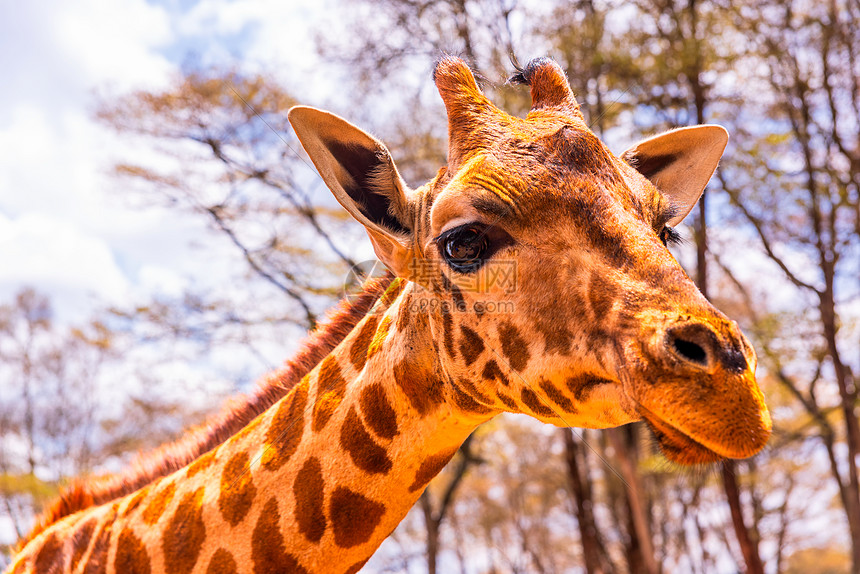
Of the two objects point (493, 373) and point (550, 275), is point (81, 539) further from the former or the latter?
point (550, 275)

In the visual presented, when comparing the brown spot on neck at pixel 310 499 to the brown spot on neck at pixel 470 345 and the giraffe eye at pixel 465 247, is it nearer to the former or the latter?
the brown spot on neck at pixel 470 345

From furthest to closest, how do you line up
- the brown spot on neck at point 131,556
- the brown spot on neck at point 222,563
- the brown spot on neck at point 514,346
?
the brown spot on neck at point 131,556 → the brown spot on neck at point 222,563 → the brown spot on neck at point 514,346

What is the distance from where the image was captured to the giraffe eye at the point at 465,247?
2537 mm

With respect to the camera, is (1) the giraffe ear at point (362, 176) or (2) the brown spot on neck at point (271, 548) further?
(2) the brown spot on neck at point (271, 548)

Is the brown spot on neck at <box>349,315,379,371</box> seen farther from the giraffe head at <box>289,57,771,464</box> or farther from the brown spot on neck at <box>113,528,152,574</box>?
the brown spot on neck at <box>113,528,152,574</box>

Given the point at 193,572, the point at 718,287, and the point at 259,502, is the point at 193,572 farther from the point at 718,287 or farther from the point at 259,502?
the point at 718,287

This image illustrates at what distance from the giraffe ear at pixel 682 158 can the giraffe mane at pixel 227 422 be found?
5.26ft

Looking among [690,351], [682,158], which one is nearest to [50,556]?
[690,351]

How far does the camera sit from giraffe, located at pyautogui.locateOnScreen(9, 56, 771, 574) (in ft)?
6.44

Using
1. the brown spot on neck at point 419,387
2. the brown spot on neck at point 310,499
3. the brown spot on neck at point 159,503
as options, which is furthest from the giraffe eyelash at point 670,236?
the brown spot on neck at point 159,503

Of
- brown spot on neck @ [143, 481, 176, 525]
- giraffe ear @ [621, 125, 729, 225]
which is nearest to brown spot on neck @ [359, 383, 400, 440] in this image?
brown spot on neck @ [143, 481, 176, 525]

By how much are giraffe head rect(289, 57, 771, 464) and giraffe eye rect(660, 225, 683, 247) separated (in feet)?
0.06

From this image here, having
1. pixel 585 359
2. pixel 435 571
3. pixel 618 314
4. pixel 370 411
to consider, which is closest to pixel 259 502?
pixel 370 411

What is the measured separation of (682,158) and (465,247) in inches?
67.2
